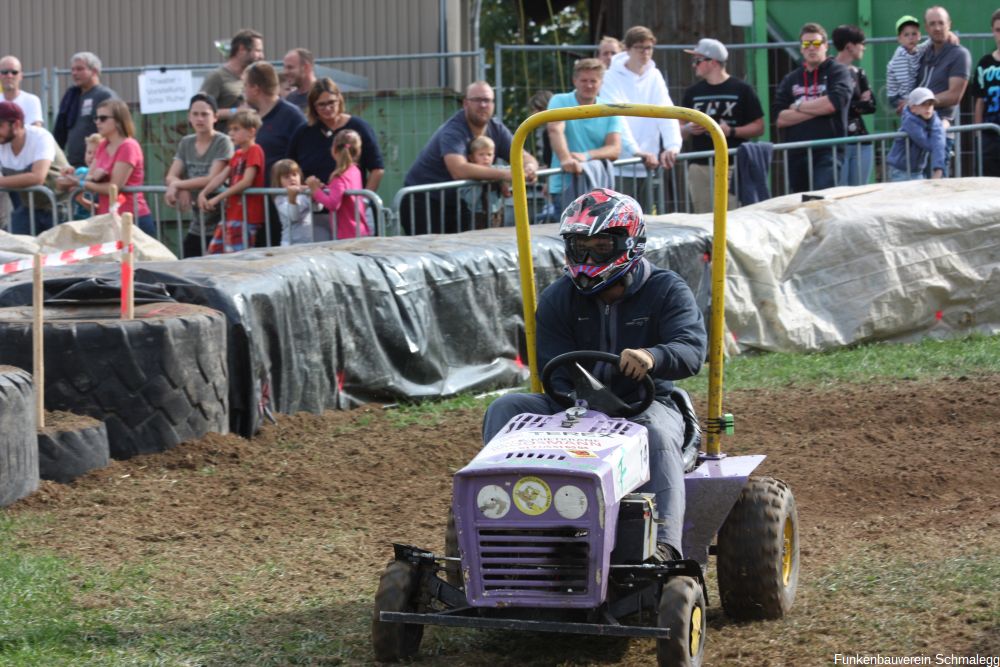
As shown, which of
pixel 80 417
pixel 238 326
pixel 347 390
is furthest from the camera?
pixel 347 390

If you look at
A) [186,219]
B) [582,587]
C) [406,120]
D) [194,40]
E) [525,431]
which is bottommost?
[582,587]

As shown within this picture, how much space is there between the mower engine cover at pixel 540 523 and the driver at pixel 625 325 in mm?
399

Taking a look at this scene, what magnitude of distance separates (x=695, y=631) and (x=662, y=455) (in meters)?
0.64

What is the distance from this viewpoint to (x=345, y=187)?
10.6 m

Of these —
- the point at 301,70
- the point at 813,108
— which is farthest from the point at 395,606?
the point at 813,108

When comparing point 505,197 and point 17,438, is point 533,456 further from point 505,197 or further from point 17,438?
point 505,197

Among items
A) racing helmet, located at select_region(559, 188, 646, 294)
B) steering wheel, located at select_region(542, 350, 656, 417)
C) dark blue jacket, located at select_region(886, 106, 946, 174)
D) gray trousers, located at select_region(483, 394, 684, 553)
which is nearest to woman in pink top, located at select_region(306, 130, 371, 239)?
dark blue jacket, located at select_region(886, 106, 946, 174)

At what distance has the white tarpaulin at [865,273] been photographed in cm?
1109

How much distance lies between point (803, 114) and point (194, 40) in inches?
293

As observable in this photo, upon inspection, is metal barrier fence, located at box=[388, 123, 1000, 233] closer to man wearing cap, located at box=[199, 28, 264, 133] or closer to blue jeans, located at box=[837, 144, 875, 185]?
blue jeans, located at box=[837, 144, 875, 185]

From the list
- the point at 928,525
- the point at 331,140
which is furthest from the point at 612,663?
the point at 331,140

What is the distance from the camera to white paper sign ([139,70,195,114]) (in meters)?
13.9

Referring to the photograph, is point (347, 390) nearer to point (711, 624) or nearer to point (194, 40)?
point (711, 624)

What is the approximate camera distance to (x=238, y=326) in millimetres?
8117
